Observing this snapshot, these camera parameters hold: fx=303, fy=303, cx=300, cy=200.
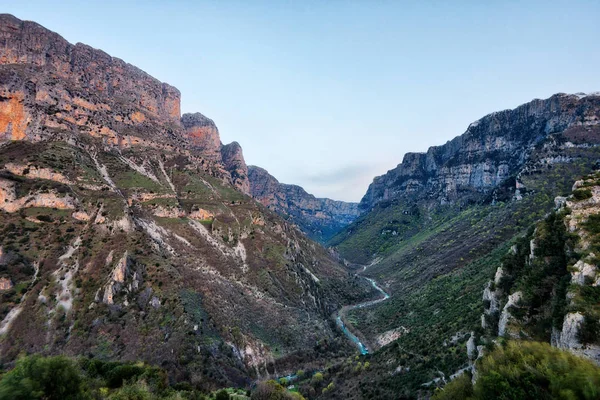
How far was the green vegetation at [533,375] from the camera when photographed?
15.1 metres

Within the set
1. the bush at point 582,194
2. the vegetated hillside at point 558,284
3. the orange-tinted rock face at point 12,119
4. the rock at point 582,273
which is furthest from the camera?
the orange-tinted rock face at point 12,119

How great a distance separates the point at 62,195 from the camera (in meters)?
70.4

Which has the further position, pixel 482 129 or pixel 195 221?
pixel 482 129

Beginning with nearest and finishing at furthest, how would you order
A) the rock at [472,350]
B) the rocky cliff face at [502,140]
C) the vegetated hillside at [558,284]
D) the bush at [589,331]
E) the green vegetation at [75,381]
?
the bush at [589,331], the vegetated hillside at [558,284], the green vegetation at [75,381], the rock at [472,350], the rocky cliff face at [502,140]

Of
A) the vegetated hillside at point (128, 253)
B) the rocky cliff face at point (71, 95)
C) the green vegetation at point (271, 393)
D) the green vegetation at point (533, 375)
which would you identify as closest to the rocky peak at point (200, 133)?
the rocky cliff face at point (71, 95)

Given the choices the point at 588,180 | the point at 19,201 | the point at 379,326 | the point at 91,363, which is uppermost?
the point at 19,201

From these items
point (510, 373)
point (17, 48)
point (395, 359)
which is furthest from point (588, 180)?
point (17, 48)

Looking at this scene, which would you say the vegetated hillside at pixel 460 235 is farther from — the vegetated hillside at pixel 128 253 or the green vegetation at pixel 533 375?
the vegetated hillside at pixel 128 253

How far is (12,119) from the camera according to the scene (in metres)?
83.9

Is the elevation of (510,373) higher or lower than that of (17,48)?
lower

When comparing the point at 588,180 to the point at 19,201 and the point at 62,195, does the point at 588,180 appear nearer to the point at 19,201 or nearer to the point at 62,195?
the point at 62,195

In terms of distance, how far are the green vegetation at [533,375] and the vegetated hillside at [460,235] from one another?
16416mm

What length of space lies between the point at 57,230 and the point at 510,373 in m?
79.9

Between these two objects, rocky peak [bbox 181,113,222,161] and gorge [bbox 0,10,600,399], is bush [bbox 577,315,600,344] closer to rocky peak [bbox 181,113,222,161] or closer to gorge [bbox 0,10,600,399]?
gorge [bbox 0,10,600,399]
